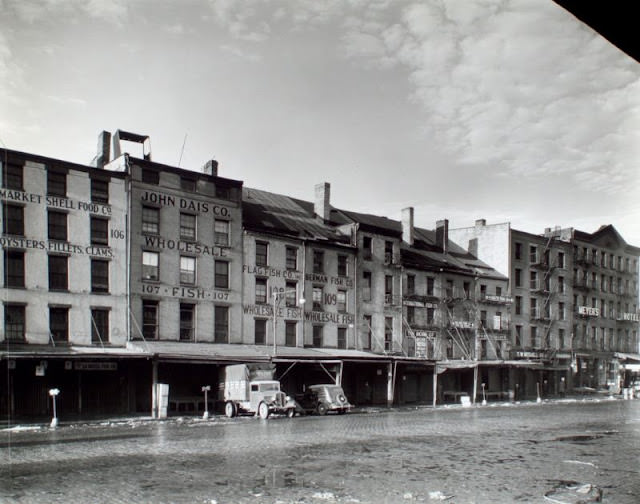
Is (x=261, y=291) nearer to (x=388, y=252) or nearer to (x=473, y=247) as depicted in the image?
(x=388, y=252)

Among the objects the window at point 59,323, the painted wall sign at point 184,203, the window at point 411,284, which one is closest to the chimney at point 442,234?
the window at point 411,284

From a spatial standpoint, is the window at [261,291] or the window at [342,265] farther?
the window at [342,265]

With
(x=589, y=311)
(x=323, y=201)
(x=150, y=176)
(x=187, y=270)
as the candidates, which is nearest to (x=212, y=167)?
(x=150, y=176)

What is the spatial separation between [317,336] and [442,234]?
19.9 m

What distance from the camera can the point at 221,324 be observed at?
38844 millimetres

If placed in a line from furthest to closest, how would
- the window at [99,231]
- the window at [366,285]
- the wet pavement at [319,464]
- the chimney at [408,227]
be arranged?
the chimney at [408,227], the window at [366,285], the window at [99,231], the wet pavement at [319,464]

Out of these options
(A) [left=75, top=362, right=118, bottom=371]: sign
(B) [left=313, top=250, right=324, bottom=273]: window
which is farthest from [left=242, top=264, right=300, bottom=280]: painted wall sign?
(A) [left=75, top=362, right=118, bottom=371]: sign

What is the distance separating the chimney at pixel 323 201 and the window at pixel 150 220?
15.0m

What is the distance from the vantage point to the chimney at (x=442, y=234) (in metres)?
58.4

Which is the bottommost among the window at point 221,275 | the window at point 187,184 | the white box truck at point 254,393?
the white box truck at point 254,393

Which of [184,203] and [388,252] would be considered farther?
[388,252]

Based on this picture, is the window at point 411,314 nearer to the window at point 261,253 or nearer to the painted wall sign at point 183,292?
the window at point 261,253

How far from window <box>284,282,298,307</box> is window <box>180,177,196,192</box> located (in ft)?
29.2

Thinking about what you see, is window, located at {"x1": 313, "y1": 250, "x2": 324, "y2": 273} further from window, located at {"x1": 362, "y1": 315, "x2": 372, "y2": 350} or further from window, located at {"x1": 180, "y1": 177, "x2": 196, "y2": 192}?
window, located at {"x1": 180, "y1": 177, "x2": 196, "y2": 192}
